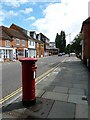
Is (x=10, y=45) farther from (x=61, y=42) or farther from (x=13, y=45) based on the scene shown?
(x=61, y=42)

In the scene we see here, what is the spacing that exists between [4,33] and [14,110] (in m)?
37.0

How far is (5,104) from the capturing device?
665cm

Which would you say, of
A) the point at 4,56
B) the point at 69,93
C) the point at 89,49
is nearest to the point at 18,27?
the point at 4,56

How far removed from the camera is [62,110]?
6.05 meters

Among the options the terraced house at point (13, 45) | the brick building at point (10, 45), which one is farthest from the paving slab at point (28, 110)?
the brick building at point (10, 45)

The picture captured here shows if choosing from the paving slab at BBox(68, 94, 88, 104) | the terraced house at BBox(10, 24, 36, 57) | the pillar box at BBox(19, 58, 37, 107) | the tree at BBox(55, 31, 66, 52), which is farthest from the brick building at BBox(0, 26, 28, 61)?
the tree at BBox(55, 31, 66, 52)

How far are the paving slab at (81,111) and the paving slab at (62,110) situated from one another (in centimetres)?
14

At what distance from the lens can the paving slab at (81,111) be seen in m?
5.68

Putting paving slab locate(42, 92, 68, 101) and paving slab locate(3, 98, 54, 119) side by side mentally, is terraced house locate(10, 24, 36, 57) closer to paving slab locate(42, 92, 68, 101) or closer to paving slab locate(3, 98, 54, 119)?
paving slab locate(42, 92, 68, 101)

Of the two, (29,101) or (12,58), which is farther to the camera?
(12,58)

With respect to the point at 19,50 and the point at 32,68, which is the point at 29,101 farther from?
the point at 19,50

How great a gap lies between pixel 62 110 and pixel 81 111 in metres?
0.59

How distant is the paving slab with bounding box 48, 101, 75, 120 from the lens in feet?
18.5

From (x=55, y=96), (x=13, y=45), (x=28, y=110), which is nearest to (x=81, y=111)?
(x=28, y=110)
